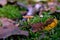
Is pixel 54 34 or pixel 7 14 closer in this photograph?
pixel 54 34

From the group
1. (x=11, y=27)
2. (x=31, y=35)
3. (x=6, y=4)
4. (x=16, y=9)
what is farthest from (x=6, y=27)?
(x=6, y=4)

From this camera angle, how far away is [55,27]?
63.4 inches

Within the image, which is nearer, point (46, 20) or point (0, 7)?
point (46, 20)

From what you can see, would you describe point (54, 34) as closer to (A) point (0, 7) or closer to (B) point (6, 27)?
(B) point (6, 27)

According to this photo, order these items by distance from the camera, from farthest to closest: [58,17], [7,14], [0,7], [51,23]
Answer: [0,7]
[7,14]
[58,17]
[51,23]

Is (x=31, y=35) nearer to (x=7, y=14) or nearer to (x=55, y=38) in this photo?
(x=55, y=38)

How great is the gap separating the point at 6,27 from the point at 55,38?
15.4 inches

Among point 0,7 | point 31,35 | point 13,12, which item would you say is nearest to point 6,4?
point 0,7

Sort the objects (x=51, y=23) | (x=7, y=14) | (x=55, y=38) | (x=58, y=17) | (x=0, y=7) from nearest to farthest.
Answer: (x=55, y=38) → (x=51, y=23) → (x=58, y=17) → (x=7, y=14) → (x=0, y=7)

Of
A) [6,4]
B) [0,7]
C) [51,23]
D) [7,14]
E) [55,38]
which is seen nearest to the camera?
[55,38]

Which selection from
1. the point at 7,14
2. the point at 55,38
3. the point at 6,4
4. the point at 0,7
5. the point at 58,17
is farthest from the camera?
the point at 6,4

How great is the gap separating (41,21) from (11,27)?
1.03 feet

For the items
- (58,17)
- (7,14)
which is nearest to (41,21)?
(58,17)

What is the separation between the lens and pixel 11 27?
4.93 ft
